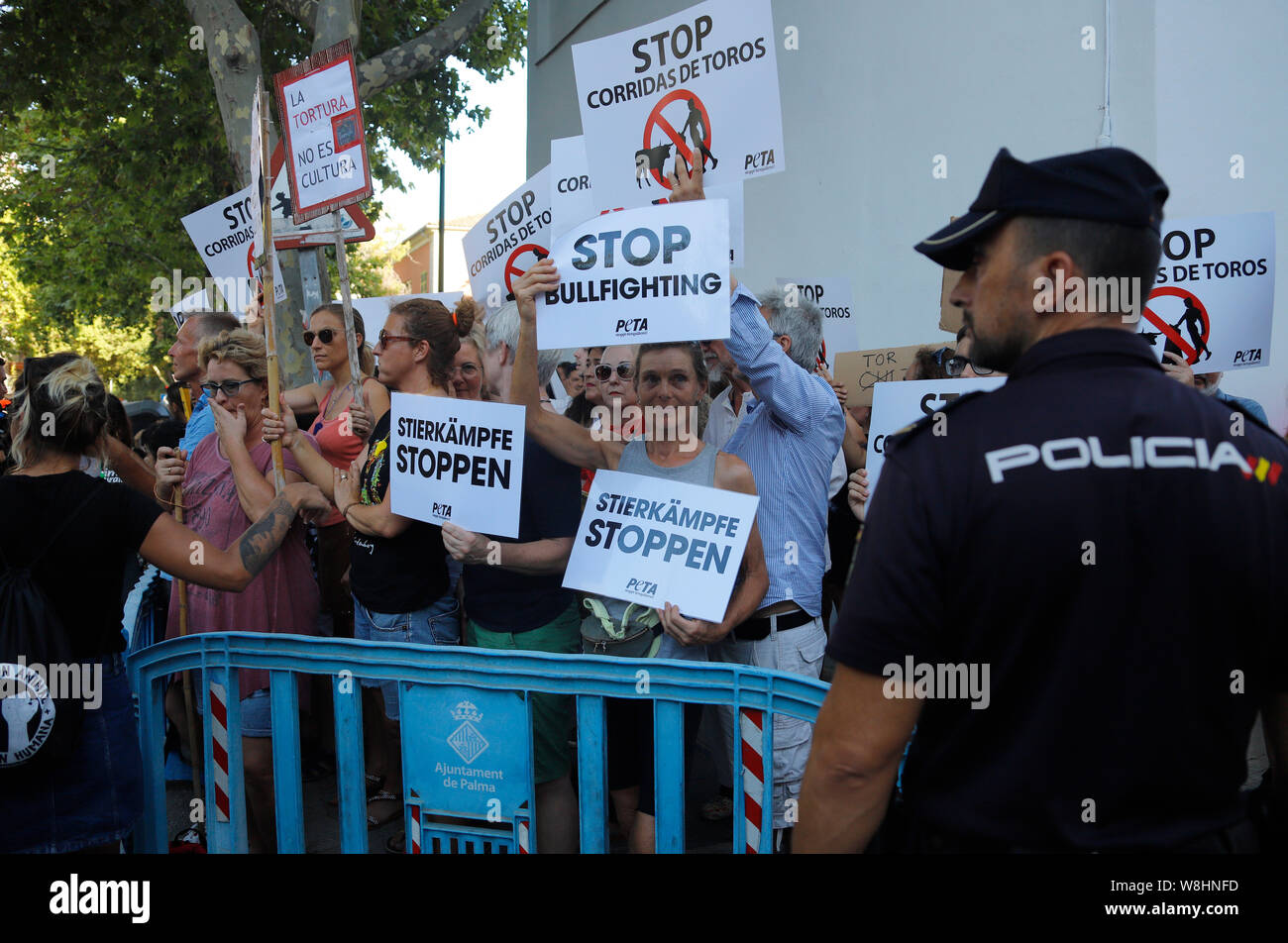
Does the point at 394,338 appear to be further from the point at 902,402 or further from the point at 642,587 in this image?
the point at 902,402

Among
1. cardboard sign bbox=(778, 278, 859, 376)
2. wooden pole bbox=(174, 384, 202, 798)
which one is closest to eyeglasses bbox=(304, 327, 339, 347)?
wooden pole bbox=(174, 384, 202, 798)

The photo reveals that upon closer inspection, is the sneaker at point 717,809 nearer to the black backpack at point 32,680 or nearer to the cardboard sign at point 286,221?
the black backpack at point 32,680

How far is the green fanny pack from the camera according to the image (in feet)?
11.9

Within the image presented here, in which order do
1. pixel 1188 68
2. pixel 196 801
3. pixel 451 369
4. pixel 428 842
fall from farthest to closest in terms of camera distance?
pixel 1188 68 < pixel 451 369 < pixel 196 801 < pixel 428 842

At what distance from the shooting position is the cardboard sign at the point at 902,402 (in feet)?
12.1

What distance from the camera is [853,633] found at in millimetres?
1740

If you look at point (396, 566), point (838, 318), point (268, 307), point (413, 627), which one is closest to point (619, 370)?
point (396, 566)

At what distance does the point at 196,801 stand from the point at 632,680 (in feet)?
5.54

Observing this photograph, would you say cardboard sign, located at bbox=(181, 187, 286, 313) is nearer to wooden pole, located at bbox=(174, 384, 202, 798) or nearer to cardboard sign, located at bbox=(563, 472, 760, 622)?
wooden pole, located at bbox=(174, 384, 202, 798)

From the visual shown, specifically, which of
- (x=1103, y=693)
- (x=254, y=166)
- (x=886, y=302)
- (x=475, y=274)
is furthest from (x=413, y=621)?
(x=886, y=302)

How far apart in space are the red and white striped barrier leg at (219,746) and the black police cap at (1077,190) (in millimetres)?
2896

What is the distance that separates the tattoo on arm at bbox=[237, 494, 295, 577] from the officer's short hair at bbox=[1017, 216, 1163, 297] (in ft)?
9.01

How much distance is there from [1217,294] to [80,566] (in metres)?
4.31
